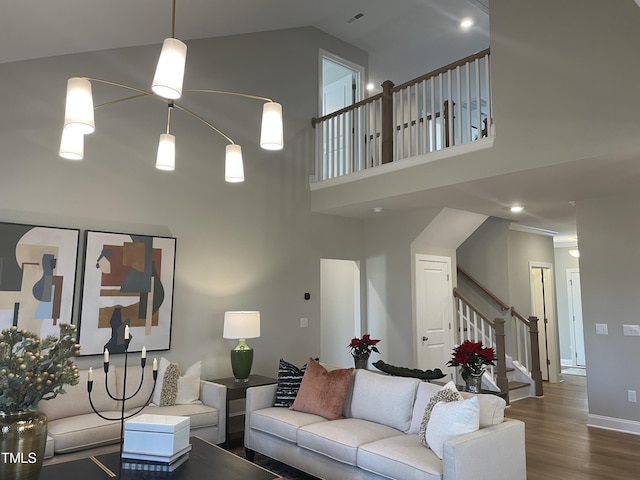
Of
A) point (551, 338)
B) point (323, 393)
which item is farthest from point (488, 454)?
point (551, 338)

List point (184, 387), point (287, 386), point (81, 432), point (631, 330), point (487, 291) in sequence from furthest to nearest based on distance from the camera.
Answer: point (487, 291)
point (631, 330)
point (184, 387)
point (287, 386)
point (81, 432)

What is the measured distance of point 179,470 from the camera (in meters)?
2.62

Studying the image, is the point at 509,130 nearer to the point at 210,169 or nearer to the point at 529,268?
the point at 210,169

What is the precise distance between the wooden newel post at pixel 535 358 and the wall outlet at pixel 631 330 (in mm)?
1875

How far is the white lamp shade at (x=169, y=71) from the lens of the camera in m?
2.00

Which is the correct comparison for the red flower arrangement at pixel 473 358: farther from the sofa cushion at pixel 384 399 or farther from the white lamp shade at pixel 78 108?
the white lamp shade at pixel 78 108

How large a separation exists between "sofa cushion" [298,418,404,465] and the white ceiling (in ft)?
8.23

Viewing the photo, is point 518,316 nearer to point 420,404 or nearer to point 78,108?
point 420,404

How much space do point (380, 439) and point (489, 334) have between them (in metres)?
4.18

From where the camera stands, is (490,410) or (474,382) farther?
(474,382)

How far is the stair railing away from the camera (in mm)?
6202

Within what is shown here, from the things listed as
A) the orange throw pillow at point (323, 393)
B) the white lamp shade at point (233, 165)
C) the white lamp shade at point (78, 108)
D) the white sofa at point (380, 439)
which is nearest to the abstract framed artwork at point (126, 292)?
the white sofa at point (380, 439)

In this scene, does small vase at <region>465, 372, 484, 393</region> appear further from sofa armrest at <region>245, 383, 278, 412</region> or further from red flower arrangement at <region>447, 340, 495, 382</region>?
sofa armrest at <region>245, 383, 278, 412</region>

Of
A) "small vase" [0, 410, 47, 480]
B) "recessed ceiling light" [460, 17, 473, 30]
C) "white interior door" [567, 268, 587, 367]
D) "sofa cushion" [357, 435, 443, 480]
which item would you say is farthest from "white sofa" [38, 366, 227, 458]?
"white interior door" [567, 268, 587, 367]
